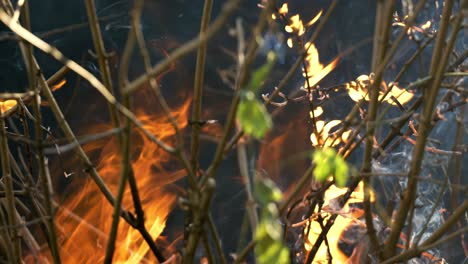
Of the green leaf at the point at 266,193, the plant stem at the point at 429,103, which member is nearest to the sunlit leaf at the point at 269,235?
the green leaf at the point at 266,193

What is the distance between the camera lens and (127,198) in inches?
79.0

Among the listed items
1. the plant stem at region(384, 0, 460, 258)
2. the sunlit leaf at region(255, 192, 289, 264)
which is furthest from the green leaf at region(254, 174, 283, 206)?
the plant stem at region(384, 0, 460, 258)

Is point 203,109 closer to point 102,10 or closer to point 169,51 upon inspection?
point 169,51

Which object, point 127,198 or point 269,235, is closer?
point 269,235

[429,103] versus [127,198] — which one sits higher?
[429,103]

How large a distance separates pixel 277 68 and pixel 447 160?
22.4 inches

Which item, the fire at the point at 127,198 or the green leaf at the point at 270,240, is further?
the fire at the point at 127,198

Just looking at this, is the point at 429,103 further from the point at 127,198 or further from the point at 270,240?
the point at 127,198

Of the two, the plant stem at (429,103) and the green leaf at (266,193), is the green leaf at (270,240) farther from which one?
the plant stem at (429,103)

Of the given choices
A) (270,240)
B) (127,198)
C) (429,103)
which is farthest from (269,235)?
(127,198)

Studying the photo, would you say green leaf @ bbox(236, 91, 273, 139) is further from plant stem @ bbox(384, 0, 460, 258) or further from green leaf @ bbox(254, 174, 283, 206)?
plant stem @ bbox(384, 0, 460, 258)

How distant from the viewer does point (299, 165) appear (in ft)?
6.89

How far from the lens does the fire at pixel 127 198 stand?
1.97 meters

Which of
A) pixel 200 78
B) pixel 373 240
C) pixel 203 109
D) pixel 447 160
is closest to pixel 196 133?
pixel 200 78
